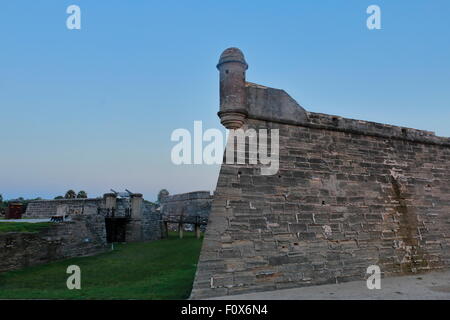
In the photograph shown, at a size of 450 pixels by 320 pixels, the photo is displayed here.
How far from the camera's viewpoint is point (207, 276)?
617cm

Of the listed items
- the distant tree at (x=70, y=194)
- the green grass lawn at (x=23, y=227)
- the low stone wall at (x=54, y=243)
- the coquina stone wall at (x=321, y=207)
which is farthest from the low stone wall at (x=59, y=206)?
the coquina stone wall at (x=321, y=207)

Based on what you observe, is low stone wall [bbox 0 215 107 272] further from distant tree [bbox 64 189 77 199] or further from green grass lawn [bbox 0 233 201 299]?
distant tree [bbox 64 189 77 199]

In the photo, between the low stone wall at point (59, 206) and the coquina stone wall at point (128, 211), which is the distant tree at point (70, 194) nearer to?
the low stone wall at point (59, 206)

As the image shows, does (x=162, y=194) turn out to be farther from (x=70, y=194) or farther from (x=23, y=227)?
(x=23, y=227)

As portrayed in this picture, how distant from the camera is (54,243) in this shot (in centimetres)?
1339

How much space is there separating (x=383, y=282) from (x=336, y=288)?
1.48 meters

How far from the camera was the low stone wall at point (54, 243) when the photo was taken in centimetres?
→ 1144

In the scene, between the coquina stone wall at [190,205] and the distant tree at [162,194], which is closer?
the coquina stone wall at [190,205]

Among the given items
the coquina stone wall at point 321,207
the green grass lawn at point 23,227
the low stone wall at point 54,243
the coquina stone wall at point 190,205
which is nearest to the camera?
the coquina stone wall at point 321,207

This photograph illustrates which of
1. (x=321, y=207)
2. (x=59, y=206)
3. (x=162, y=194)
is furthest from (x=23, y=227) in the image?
(x=162, y=194)

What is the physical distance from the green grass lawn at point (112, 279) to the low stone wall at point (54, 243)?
42 centimetres

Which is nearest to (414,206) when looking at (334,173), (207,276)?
(334,173)
